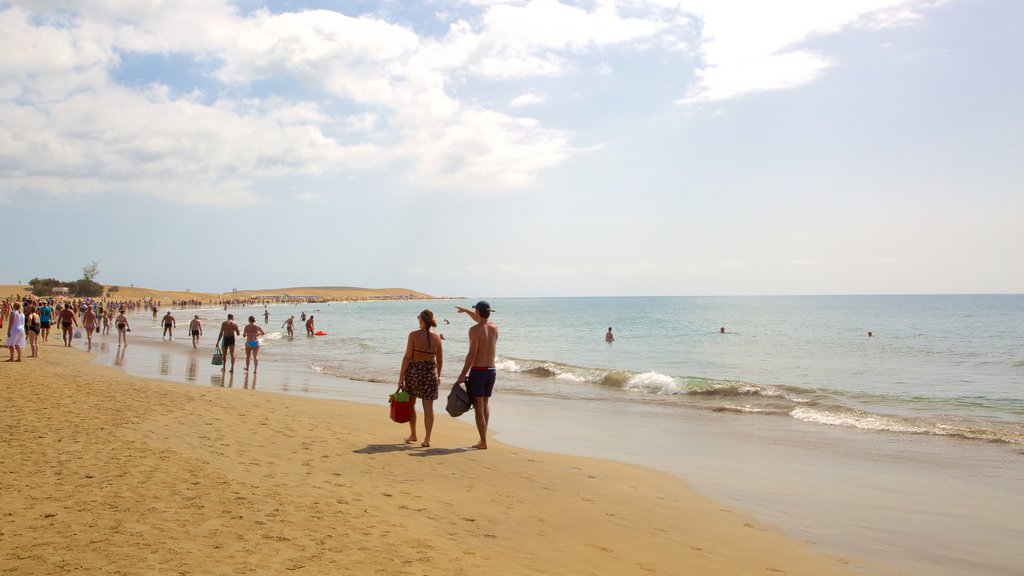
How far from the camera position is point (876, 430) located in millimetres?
12477

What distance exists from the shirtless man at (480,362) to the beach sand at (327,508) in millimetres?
715

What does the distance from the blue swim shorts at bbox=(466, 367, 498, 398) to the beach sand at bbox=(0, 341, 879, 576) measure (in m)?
0.83

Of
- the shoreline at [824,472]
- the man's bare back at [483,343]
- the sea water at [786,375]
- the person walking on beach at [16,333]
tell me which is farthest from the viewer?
the person walking on beach at [16,333]

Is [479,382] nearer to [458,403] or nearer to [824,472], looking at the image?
[458,403]

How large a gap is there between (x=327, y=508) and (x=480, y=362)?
316 centimetres

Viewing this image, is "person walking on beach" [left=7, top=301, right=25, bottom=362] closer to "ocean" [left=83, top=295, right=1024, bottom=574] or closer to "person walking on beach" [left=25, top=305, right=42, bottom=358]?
"person walking on beach" [left=25, top=305, right=42, bottom=358]

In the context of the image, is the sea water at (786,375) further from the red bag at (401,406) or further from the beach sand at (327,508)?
the red bag at (401,406)

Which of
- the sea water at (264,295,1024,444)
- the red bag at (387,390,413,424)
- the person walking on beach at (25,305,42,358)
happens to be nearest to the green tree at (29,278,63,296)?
the sea water at (264,295,1024,444)

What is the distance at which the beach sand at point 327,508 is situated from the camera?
4.45m

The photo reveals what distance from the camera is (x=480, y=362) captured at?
8.34 m

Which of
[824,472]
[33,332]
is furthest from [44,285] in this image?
[824,472]

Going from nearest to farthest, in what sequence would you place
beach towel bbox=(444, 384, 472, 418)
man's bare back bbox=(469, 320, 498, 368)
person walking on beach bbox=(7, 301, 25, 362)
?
man's bare back bbox=(469, 320, 498, 368), beach towel bbox=(444, 384, 472, 418), person walking on beach bbox=(7, 301, 25, 362)

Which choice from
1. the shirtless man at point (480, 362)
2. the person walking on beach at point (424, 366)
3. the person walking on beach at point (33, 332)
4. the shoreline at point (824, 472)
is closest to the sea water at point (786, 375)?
the shoreline at point (824, 472)

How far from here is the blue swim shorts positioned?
27.5ft
